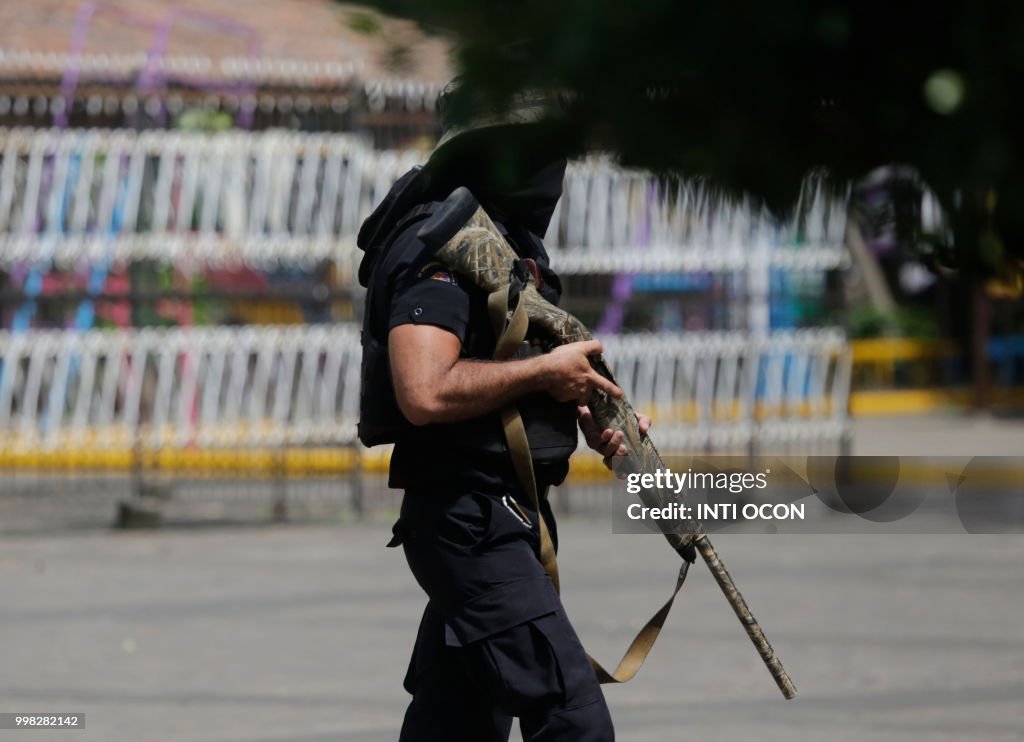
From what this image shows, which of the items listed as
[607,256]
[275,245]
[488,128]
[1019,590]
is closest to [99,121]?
[275,245]

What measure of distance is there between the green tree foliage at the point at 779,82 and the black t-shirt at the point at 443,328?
1.96 meters

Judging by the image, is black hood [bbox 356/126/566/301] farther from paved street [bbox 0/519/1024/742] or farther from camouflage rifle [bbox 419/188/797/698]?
paved street [bbox 0/519/1024/742]

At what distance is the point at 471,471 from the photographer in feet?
12.3

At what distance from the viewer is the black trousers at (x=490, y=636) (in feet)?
11.9

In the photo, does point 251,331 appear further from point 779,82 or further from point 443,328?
point 779,82

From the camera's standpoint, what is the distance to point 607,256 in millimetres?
13461

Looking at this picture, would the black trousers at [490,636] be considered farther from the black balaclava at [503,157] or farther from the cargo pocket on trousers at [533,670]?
the black balaclava at [503,157]

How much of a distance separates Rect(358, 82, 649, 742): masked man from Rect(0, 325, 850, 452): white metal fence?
8.33 metres

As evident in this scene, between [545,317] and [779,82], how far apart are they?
2.19m

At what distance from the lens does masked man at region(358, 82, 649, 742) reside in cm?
364

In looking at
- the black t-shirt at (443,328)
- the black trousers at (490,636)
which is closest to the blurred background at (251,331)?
the black trousers at (490,636)

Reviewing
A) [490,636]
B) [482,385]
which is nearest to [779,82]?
[482,385]

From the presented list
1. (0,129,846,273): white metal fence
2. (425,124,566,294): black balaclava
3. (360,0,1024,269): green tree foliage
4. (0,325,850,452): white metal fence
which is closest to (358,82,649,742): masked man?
(425,124,566,294): black balaclava

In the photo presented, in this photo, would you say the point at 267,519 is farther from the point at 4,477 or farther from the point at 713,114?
the point at 713,114
